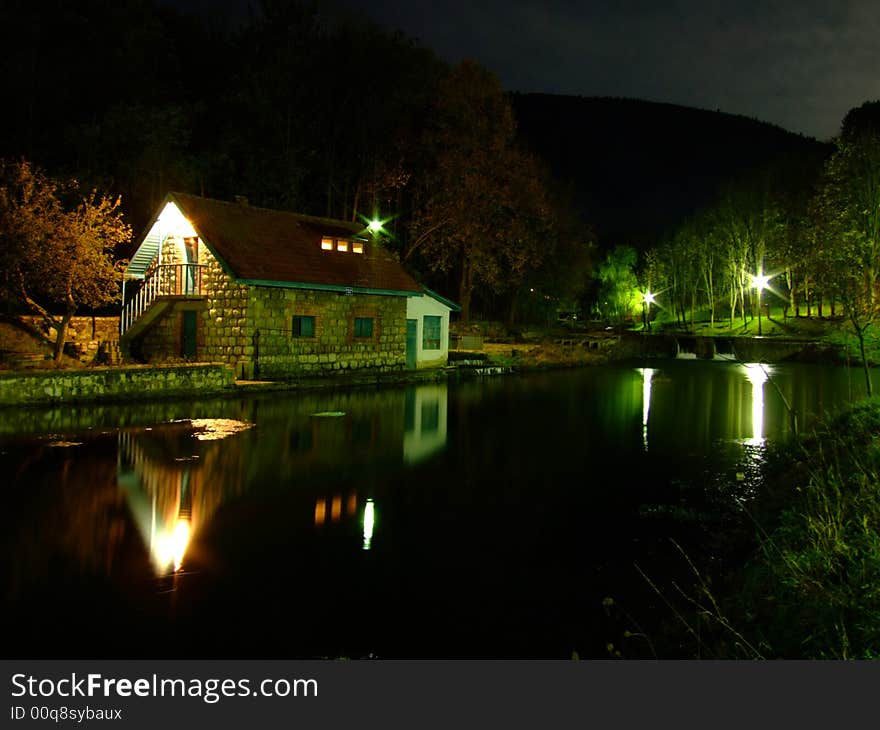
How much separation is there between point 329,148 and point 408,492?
118ft

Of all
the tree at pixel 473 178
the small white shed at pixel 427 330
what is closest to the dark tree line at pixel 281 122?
the tree at pixel 473 178

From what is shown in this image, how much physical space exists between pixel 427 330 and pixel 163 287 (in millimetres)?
11536

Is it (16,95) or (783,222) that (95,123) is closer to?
(16,95)

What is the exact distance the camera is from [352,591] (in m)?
6.66

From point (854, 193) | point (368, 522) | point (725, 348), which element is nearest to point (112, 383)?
point (368, 522)

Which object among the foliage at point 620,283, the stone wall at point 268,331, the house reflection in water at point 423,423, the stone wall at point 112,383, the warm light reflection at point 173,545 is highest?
the foliage at point 620,283

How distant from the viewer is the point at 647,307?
3238 inches

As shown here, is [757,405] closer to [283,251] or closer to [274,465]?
[274,465]

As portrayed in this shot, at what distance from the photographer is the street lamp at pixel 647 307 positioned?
78500mm

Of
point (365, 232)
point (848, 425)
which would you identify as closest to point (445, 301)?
point (365, 232)

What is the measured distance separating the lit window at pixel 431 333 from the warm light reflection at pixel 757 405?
13.7 metres

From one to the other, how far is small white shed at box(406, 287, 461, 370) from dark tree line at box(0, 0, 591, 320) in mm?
7149

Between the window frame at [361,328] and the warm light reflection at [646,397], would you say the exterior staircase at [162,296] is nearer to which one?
the window frame at [361,328]

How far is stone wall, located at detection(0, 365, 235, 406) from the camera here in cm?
1728
